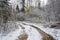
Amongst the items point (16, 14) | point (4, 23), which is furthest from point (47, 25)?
point (4, 23)

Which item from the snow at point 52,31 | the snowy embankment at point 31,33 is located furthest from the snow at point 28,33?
the snow at point 52,31

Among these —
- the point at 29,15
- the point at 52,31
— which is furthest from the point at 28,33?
the point at 52,31

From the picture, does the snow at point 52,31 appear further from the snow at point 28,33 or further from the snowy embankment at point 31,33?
the snow at point 28,33

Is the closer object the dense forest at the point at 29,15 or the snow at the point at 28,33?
the snow at the point at 28,33

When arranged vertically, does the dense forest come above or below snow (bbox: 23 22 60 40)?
above

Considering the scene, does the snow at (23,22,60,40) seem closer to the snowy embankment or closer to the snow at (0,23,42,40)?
the snowy embankment

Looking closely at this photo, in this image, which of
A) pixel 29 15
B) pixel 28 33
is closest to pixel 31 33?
pixel 28 33

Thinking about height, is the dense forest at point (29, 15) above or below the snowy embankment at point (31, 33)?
above

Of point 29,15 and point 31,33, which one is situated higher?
point 29,15

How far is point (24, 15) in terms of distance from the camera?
3.15m

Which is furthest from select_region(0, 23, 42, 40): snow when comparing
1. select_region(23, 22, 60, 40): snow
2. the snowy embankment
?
select_region(23, 22, 60, 40): snow

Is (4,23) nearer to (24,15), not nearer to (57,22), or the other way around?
(24,15)

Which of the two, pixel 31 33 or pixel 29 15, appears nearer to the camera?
pixel 31 33

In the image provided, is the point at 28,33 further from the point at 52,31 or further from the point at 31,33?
the point at 52,31
